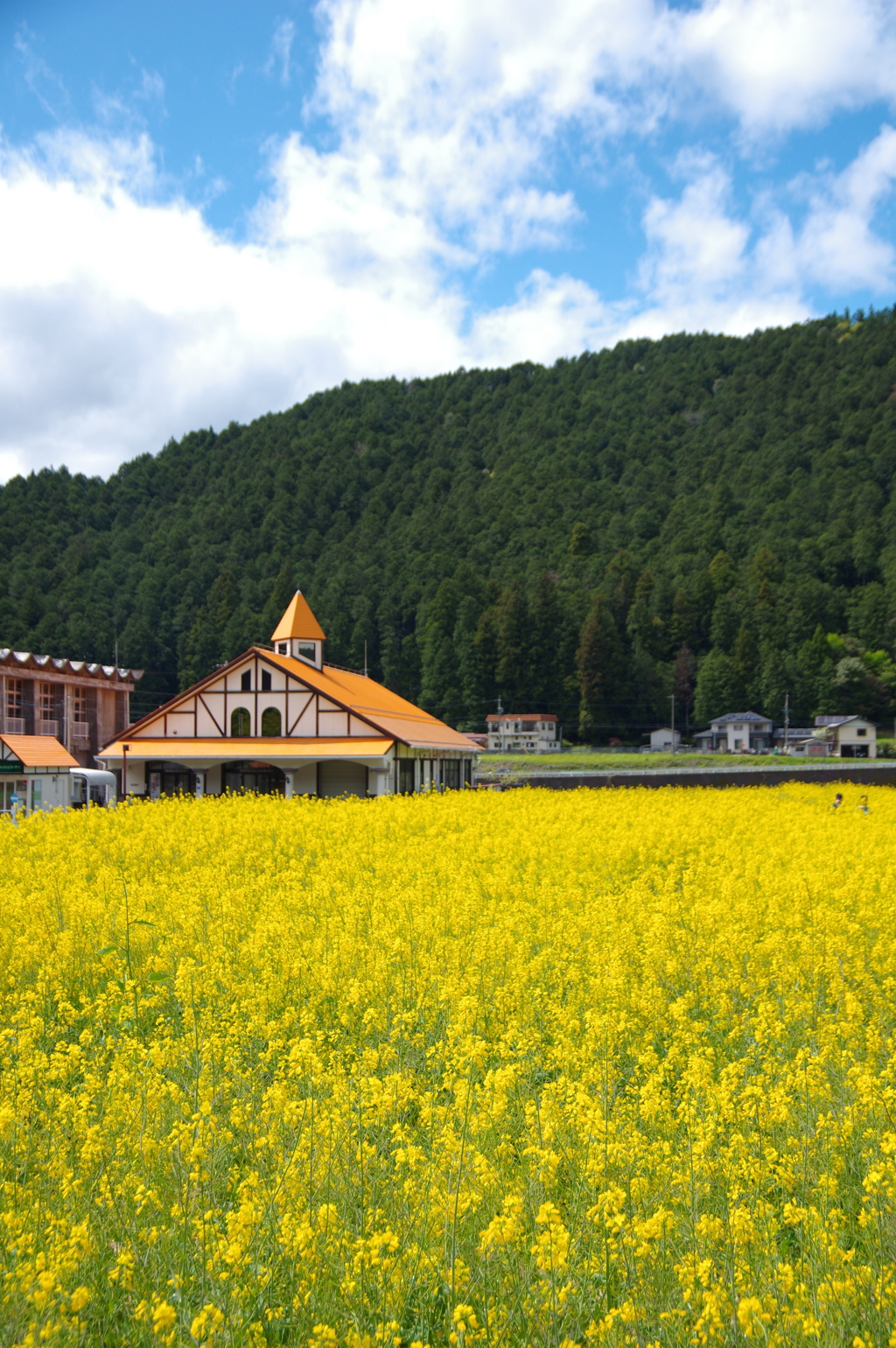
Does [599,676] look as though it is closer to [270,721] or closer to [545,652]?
[545,652]

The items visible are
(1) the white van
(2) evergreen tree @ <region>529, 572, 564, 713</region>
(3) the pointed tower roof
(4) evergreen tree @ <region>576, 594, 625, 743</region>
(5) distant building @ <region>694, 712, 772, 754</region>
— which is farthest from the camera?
(2) evergreen tree @ <region>529, 572, 564, 713</region>

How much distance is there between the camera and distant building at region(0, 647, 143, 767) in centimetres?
3872

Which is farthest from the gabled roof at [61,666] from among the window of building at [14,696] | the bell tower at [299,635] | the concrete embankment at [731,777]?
the concrete embankment at [731,777]

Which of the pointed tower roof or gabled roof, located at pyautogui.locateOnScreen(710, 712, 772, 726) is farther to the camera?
gabled roof, located at pyautogui.locateOnScreen(710, 712, 772, 726)

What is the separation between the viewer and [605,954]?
6.05m

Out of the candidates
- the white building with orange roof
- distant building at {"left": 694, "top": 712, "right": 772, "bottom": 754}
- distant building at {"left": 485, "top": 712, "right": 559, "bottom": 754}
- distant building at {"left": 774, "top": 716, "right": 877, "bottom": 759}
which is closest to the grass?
distant building at {"left": 485, "top": 712, "right": 559, "bottom": 754}

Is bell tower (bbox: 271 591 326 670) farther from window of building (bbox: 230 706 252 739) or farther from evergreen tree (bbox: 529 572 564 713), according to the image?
evergreen tree (bbox: 529 572 564 713)

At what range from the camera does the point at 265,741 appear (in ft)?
89.9

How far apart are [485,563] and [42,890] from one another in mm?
98476

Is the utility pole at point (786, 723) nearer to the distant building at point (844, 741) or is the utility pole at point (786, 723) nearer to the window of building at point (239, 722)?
the distant building at point (844, 741)

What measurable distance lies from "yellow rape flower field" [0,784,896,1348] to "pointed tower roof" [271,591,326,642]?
24.8m

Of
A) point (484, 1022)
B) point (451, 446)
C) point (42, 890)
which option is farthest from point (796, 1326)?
point (451, 446)

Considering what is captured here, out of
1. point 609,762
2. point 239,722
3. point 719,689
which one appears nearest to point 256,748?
point 239,722

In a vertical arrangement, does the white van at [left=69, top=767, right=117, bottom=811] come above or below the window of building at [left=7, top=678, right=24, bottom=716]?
below
